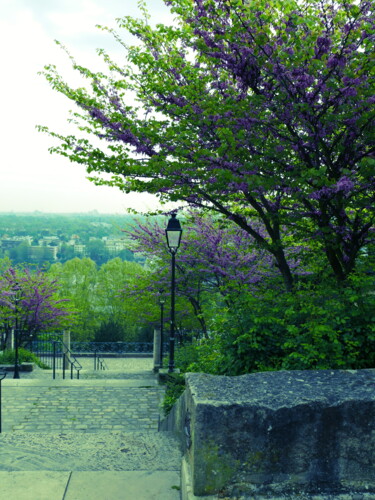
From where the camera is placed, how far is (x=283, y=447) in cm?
233

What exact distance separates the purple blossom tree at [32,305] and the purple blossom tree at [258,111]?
53.8 ft

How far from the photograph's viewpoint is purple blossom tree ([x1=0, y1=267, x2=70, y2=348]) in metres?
23.2

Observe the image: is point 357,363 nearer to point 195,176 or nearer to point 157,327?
point 195,176

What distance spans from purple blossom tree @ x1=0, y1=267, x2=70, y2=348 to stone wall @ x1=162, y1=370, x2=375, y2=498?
73.0ft

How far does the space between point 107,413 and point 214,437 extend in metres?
6.82

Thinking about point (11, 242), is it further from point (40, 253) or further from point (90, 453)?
point (90, 453)

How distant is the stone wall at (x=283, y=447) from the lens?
2.30m

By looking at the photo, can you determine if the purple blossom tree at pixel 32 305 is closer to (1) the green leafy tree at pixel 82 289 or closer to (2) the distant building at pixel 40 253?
(1) the green leafy tree at pixel 82 289

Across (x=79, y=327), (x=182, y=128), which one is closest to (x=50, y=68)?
(x=182, y=128)

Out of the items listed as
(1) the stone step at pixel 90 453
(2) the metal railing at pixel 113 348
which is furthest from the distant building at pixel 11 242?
(1) the stone step at pixel 90 453

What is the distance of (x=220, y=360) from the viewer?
4621 mm

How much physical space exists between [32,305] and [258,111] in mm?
20034

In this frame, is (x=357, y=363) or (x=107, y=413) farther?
(x=107, y=413)

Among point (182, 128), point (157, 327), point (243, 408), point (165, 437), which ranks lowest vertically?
point (157, 327)
